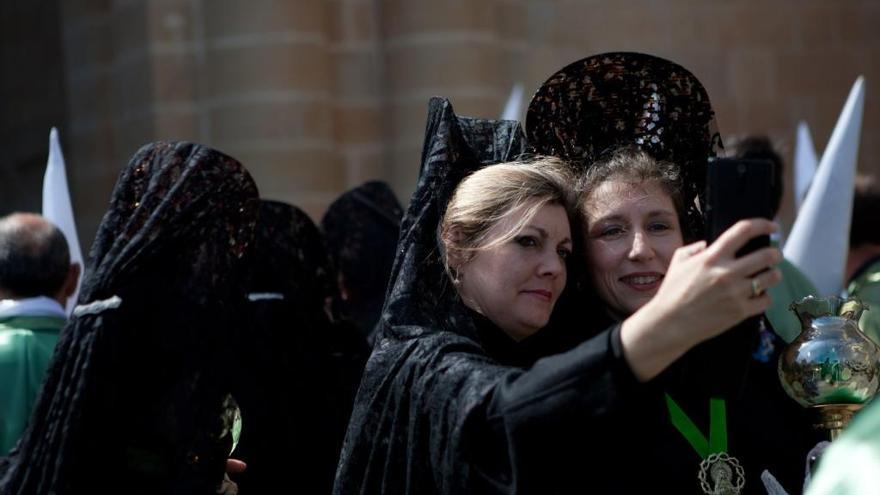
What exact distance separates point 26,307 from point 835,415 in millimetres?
2474

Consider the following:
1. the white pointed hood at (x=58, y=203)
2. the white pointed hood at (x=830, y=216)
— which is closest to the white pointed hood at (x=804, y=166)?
the white pointed hood at (x=830, y=216)

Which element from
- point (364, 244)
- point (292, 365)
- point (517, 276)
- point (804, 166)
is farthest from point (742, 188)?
point (804, 166)

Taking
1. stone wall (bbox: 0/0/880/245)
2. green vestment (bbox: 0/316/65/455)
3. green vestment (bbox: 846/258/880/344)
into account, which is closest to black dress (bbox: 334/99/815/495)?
green vestment (bbox: 846/258/880/344)

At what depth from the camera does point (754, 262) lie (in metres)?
2.29

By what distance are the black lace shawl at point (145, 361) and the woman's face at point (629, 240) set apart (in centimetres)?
100

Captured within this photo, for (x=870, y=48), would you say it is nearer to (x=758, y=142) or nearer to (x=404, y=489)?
(x=758, y=142)

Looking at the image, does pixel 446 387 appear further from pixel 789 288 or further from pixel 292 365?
pixel 292 365

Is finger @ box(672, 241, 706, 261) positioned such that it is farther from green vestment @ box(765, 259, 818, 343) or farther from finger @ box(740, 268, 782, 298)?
green vestment @ box(765, 259, 818, 343)

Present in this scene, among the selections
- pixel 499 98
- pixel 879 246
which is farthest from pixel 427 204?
pixel 499 98

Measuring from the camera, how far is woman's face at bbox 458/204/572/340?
123 inches

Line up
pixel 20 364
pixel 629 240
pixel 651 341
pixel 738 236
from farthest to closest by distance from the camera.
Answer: pixel 20 364 < pixel 629 240 < pixel 651 341 < pixel 738 236

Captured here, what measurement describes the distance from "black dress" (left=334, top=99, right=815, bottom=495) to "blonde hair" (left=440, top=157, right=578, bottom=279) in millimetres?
44

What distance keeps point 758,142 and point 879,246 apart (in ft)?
1.95

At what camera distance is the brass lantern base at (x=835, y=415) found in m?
3.00
